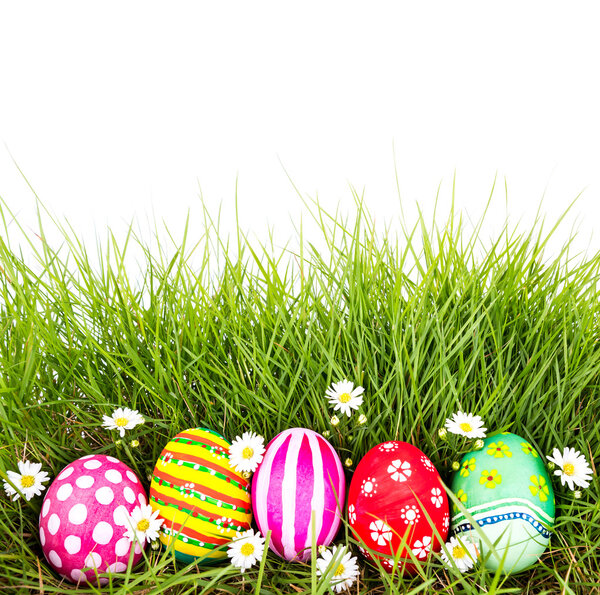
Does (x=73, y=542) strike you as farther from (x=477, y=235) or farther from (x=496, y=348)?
(x=477, y=235)

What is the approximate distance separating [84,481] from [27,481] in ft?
0.43

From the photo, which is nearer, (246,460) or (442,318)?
(246,460)

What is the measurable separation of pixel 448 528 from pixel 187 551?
0.45 meters

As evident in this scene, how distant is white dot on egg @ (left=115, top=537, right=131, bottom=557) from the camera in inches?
36.1

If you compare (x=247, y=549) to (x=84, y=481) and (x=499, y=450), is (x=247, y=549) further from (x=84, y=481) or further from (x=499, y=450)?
(x=499, y=450)

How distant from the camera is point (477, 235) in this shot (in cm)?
127

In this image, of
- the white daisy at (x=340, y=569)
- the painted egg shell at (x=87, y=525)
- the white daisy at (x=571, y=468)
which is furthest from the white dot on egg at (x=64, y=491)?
the white daisy at (x=571, y=468)

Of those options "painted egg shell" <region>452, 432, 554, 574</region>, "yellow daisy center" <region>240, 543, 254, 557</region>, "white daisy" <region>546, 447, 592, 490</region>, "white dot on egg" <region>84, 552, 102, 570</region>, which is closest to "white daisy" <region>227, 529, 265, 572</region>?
"yellow daisy center" <region>240, 543, 254, 557</region>

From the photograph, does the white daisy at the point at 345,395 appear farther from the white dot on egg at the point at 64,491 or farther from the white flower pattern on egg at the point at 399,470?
the white dot on egg at the point at 64,491

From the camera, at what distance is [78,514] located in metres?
0.91

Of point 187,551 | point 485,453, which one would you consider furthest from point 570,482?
point 187,551

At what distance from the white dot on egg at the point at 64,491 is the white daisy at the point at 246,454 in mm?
265

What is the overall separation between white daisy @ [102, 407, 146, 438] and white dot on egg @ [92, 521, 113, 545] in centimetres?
17

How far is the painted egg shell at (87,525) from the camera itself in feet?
2.98
